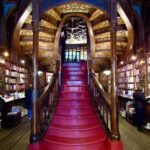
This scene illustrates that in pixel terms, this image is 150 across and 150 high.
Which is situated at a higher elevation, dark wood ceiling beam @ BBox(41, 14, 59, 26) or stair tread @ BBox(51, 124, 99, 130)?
dark wood ceiling beam @ BBox(41, 14, 59, 26)

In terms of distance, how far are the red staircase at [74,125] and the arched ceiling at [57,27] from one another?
1472 millimetres

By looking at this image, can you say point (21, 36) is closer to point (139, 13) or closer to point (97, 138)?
point (97, 138)

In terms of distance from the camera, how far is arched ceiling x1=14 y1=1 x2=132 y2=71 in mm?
6352

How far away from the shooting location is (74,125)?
15.1ft

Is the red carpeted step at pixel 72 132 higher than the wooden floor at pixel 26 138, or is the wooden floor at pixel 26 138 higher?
the red carpeted step at pixel 72 132

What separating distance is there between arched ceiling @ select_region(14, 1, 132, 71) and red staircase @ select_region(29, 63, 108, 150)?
1472mm

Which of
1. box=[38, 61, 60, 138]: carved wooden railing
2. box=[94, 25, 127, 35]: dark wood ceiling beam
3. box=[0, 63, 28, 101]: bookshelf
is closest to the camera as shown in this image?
box=[38, 61, 60, 138]: carved wooden railing

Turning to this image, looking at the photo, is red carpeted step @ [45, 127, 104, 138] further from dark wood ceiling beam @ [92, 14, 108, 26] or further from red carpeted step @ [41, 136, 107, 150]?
dark wood ceiling beam @ [92, 14, 108, 26]

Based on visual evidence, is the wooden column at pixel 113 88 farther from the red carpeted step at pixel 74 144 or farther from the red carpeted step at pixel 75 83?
the red carpeted step at pixel 75 83

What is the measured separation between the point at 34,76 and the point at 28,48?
141 inches

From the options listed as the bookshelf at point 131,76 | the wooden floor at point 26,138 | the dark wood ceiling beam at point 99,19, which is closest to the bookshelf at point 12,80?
the wooden floor at point 26,138

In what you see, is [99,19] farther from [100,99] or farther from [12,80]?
[12,80]

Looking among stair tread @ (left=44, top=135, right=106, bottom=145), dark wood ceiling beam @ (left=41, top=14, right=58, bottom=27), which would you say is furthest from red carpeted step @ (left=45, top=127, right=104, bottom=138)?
dark wood ceiling beam @ (left=41, top=14, right=58, bottom=27)

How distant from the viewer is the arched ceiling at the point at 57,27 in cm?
635
